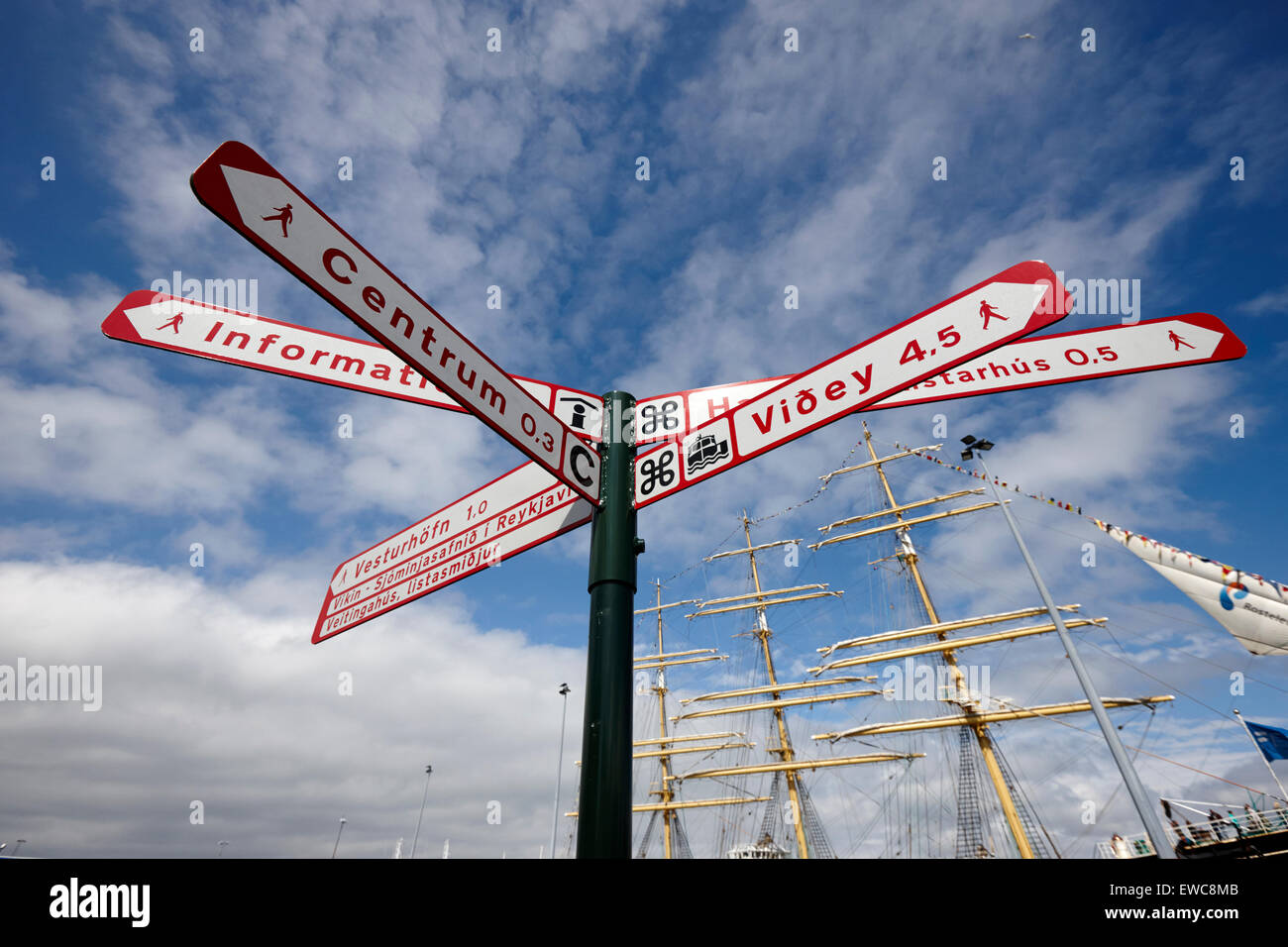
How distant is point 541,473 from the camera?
312 cm

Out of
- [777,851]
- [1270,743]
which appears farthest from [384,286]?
[777,851]

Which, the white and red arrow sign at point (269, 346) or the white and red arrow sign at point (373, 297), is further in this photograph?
the white and red arrow sign at point (269, 346)

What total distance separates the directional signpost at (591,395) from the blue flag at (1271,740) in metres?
25.0

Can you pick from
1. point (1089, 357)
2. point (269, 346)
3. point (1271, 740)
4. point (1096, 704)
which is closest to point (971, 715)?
point (1271, 740)

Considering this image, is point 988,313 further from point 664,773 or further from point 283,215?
point 664,773

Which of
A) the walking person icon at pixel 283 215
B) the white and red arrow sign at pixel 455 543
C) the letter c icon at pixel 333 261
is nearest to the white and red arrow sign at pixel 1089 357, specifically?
the white and red arrow sign at pixel 455 543

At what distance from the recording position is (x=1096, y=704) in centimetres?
1212

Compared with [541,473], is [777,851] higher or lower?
lower

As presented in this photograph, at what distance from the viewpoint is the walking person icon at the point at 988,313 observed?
7.20 feet

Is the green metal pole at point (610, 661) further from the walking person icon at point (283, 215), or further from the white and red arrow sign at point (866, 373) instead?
the walking person icon at point (283, 215)

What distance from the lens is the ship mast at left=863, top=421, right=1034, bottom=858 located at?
2738cm

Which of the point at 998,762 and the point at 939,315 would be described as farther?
the point at 998,762
